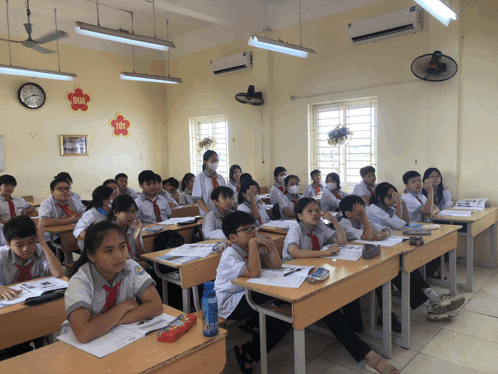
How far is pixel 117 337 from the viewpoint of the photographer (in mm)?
1514

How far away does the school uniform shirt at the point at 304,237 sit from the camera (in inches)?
109

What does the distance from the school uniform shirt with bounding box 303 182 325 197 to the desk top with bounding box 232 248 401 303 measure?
3.35 m

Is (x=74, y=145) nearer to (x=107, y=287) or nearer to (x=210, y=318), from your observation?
(x=107, y=287)

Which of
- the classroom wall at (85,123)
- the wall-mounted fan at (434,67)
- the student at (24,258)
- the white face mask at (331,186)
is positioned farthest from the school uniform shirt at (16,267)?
the classroom wall at (85,123)

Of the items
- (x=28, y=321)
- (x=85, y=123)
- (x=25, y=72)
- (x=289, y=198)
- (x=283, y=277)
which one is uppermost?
(x=25, y=72)

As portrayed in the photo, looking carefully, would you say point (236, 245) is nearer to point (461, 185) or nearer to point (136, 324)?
point (136, 324)

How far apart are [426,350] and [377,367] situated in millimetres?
570

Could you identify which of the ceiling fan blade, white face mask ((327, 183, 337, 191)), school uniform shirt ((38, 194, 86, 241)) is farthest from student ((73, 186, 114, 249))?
white face mask ((327, 183, 337, 191))

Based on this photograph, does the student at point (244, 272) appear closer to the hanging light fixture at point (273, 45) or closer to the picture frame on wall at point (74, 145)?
the hanging light fixture at point (273, 45)

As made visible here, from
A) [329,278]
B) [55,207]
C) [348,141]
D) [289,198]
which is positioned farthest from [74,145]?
[329,278]

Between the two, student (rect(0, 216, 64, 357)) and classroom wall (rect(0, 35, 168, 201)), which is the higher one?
classroom wall (rect(0, 35, 168, 201))

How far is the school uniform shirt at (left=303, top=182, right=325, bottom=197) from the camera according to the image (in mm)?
6082

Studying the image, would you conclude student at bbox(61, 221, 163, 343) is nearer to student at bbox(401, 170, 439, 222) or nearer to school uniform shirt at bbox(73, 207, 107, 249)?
school uniform shirt at bbox(73, 207, 107, 249)

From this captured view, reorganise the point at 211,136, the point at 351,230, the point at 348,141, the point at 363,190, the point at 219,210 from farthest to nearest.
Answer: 1. the point at 211,136
2. the point at 348,141
3. the point at 363,190
4. the point at 219,210
5. the point at 351,230
